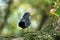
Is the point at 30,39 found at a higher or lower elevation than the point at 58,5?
lower

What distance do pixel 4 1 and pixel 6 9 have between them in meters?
0.14

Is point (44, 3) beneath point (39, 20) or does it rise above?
above

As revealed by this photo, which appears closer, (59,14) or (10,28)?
(59,14)

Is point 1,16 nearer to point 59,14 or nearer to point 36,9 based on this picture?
point 36,9

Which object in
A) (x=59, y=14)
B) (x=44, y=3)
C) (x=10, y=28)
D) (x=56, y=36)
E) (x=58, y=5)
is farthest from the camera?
(x=44, y=3)

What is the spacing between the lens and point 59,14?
205 cm

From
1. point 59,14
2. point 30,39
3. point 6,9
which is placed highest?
point 6,9

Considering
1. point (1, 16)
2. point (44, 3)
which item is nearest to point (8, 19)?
point (1, 16)

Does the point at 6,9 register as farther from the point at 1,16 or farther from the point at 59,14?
the point at 59,14

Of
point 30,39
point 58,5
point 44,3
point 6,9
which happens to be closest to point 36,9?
point 44,3

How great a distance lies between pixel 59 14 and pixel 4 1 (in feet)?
5.13

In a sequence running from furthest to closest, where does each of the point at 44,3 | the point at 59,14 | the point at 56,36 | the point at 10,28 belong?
the point at 44,3, the point at 10,28, the point at 59,14, the point at 56,36

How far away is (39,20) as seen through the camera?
11.0ft

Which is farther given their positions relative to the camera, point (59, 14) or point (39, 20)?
point (39, 20)
